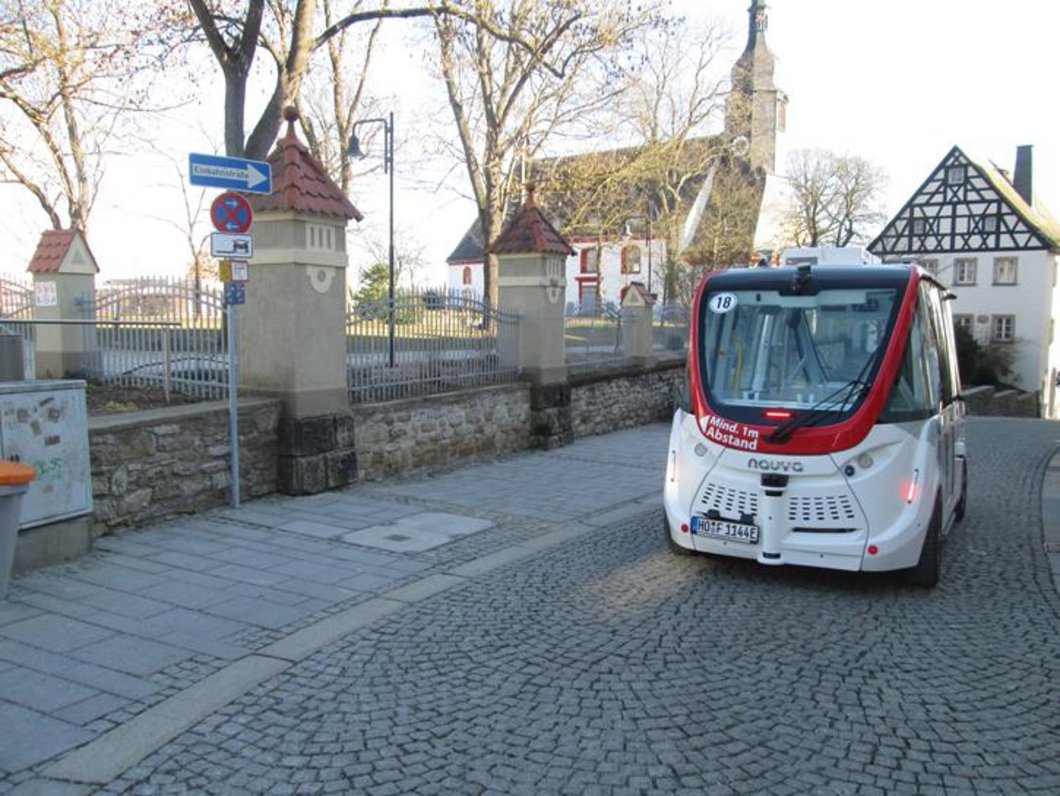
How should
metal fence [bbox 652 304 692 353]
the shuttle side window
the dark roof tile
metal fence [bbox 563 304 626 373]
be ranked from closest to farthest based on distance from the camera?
the shuttle side window < the dark roof tile < metal fence [bbox 563 304 626 373] < metal fence [bbox 652 304 692 353]

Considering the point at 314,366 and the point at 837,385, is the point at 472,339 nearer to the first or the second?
the point at 314,366

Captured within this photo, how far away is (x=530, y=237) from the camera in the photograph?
525 inches

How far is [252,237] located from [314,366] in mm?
1403

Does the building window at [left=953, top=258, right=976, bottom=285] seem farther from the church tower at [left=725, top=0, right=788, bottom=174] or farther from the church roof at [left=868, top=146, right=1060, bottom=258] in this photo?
the church tower at [left=725, top=0, right=788, bottom=174]

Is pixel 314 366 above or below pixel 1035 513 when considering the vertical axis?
above

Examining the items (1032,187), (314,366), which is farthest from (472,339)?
(1032,187)

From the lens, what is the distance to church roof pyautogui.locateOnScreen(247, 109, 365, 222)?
8.88 meters

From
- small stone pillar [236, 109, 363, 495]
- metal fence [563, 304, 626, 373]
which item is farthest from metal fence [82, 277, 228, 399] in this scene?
metal fence [563, 304, 626, 373]

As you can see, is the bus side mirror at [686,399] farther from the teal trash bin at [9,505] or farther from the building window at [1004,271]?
the building window at [1004,271]

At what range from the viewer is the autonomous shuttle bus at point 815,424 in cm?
612

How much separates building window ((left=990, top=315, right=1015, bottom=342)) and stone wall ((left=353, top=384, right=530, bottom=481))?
4303 centimetres

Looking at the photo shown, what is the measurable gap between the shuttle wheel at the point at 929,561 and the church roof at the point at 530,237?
793 cm

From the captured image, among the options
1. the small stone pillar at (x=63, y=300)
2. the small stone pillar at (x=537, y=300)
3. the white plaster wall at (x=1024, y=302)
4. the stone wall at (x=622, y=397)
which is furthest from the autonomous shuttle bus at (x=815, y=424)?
the white plaster wall at (x=1024, y=302)

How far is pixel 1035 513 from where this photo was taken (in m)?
9.66
